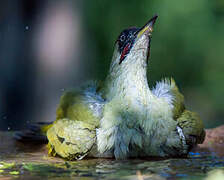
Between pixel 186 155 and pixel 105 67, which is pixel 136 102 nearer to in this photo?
pixel 186 155

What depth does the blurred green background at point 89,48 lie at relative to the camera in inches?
324

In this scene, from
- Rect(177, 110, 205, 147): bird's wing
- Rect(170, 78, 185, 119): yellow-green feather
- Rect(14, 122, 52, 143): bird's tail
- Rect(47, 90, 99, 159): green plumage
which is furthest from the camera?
Rect(14, 122, 52, 143): bird's tail

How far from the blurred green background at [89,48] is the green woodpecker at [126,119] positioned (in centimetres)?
288

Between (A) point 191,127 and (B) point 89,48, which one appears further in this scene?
(B) point 89,48

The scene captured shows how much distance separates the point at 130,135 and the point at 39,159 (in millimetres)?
1009

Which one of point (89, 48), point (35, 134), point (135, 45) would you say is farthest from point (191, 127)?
point (89, 48)

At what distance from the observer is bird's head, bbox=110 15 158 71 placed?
4752 mm

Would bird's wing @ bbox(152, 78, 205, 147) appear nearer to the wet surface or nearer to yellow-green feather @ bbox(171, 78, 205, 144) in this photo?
yellow-green feather @ bbox(171, 78, 205, 144)

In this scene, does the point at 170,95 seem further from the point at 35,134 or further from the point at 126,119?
the point at 35,134

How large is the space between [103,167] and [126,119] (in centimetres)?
80

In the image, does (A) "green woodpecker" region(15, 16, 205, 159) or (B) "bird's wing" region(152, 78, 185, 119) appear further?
(B) "bird's wing" region(152, 78, 185, 119)

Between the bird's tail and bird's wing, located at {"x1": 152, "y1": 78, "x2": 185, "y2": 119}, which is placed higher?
bird's wing, located at {"x1": 152, "y1": 78, "x2": 185, "y2": 119}

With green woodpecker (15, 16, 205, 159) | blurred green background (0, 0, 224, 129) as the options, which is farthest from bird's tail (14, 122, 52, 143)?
blurred green background (0, 0, 224, 129)

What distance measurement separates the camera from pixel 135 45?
4754mm
